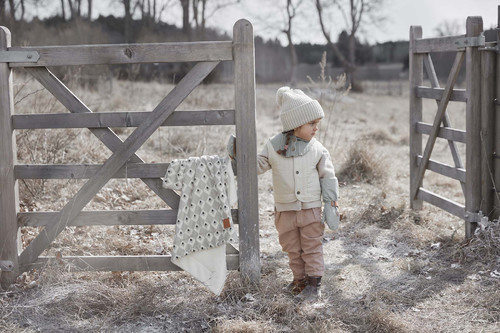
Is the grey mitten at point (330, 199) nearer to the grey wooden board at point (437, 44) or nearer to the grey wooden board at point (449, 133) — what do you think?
the grey wooden board at point (449, 133)

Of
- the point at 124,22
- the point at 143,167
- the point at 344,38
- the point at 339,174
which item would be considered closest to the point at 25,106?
the point at 339,174

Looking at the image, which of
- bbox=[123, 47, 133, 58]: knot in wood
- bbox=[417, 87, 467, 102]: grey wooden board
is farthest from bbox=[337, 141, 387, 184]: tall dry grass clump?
bbox=[123, 47, 133, 58]: knot in wood

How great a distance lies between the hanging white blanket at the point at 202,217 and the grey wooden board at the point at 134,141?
0.32 metres

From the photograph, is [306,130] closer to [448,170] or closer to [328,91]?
[448,170]

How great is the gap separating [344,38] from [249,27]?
129ft

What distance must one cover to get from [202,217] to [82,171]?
998 mm

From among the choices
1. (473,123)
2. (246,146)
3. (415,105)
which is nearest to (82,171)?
(246,146)

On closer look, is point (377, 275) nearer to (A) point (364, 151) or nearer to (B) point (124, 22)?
(A) point (364, 151)

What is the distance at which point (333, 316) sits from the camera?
4398 mm

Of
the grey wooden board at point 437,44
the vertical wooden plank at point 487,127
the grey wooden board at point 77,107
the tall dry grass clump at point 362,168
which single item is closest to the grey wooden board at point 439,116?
the grey wooden board at point 437,44

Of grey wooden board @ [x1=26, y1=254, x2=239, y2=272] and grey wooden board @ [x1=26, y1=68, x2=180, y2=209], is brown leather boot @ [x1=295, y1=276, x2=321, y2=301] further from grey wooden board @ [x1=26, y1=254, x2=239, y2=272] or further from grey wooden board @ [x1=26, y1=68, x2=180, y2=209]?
grey wooden board @ [x1=26, y1=68, x2=180, y2=209]

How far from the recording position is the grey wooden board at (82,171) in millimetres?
4648

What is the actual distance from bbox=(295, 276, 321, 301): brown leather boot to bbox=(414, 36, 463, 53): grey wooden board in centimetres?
288

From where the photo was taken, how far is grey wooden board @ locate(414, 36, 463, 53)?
6373 millimetres
